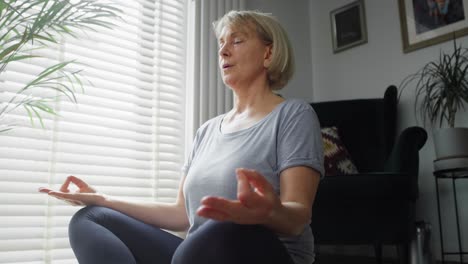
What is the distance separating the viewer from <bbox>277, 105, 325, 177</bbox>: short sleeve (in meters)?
0.84

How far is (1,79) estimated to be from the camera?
5.75ft

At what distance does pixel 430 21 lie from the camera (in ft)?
8.76

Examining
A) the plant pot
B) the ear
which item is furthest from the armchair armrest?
the ear

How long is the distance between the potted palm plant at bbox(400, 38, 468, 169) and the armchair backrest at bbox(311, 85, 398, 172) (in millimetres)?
217

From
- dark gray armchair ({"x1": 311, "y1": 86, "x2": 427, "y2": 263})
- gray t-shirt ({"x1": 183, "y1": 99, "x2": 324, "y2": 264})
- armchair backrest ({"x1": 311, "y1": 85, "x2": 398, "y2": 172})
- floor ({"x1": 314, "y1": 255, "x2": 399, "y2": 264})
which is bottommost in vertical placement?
floor ({"x1": 314, "y1": 255, "x2": 399, "y2": 264})

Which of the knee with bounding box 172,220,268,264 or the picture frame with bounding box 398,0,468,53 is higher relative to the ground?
the picture frame with bounding box 398,0,468,53

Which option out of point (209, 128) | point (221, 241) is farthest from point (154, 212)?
point (221, 241)

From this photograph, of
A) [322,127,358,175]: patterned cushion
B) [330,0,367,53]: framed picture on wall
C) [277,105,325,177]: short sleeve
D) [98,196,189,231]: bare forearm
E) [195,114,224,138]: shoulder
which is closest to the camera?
[277,105,325,177]: short sleeve

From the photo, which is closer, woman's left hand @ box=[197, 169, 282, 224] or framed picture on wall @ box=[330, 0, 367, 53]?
woman's left hand @ box=[197, 169, 282, 224]

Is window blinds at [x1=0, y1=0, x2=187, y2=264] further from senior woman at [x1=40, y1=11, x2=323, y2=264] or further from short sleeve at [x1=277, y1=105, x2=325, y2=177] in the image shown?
short sleeve at [x1=277, y1=105, x2=325, y2=177]

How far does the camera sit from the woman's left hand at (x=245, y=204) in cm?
58

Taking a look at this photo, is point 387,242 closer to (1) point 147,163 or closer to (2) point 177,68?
(1) point 147,163

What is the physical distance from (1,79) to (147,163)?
31.9 inches

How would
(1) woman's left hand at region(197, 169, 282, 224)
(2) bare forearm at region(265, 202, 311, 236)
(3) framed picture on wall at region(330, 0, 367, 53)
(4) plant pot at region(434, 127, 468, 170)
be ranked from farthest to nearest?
(3) framed picture on wall at region(330, 0, 367, 53) < (4) plant pot at region(434, 127, 468, 170) < (2) bare forearm at region(265, 202, 311, 236) < (1) woman's left hand at region(197, 169, 282, 224)
